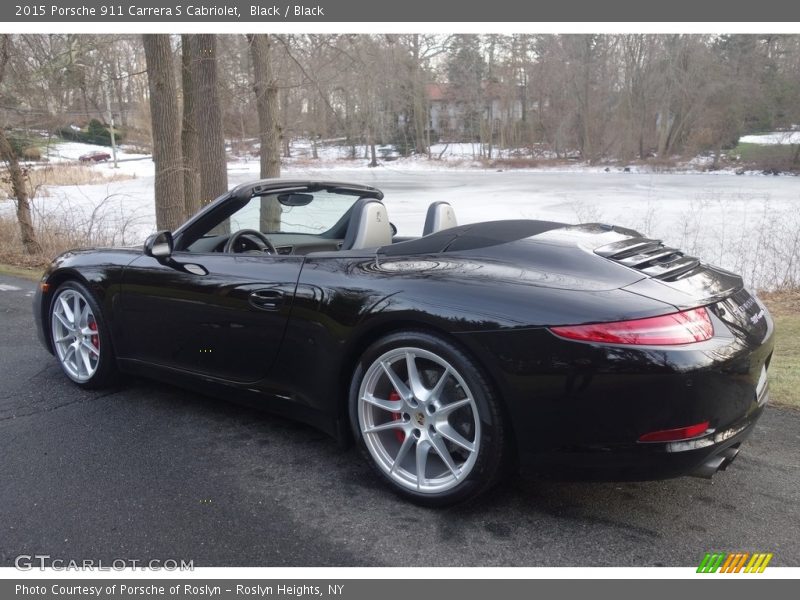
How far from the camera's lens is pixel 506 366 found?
2.49 m

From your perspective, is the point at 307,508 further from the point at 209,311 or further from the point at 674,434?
the point at 674,434

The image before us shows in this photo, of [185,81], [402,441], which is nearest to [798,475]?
[402,441]

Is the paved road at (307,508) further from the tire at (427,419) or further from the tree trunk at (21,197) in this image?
the tree trunk at (21,197)

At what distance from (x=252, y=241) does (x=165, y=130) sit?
24.1 feet

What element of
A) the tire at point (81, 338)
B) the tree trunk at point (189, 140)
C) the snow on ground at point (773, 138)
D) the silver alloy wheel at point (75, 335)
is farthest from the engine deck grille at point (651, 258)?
the snow on ground at point (773, 138)

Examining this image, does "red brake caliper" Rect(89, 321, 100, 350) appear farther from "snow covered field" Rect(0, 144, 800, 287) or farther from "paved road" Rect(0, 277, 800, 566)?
"snow covered field" Rect(0, 144, 800, 287)

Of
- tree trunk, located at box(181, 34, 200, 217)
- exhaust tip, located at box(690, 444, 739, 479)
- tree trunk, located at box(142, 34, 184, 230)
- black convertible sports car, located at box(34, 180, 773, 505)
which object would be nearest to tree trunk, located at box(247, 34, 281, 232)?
tree trunk, located at box(142, 34, 184, 230)

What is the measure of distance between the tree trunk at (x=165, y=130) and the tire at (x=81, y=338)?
6.28 meters

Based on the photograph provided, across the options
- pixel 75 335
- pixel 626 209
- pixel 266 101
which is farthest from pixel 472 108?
pixel 75 335

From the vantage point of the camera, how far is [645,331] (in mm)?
2352

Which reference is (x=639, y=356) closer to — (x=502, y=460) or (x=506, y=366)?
(x=506, y=366)

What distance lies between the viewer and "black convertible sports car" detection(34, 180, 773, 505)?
2369 mm

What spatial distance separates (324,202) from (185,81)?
9.00 metres

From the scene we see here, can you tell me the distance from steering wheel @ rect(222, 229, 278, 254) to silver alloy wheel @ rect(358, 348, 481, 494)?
1.34 m
